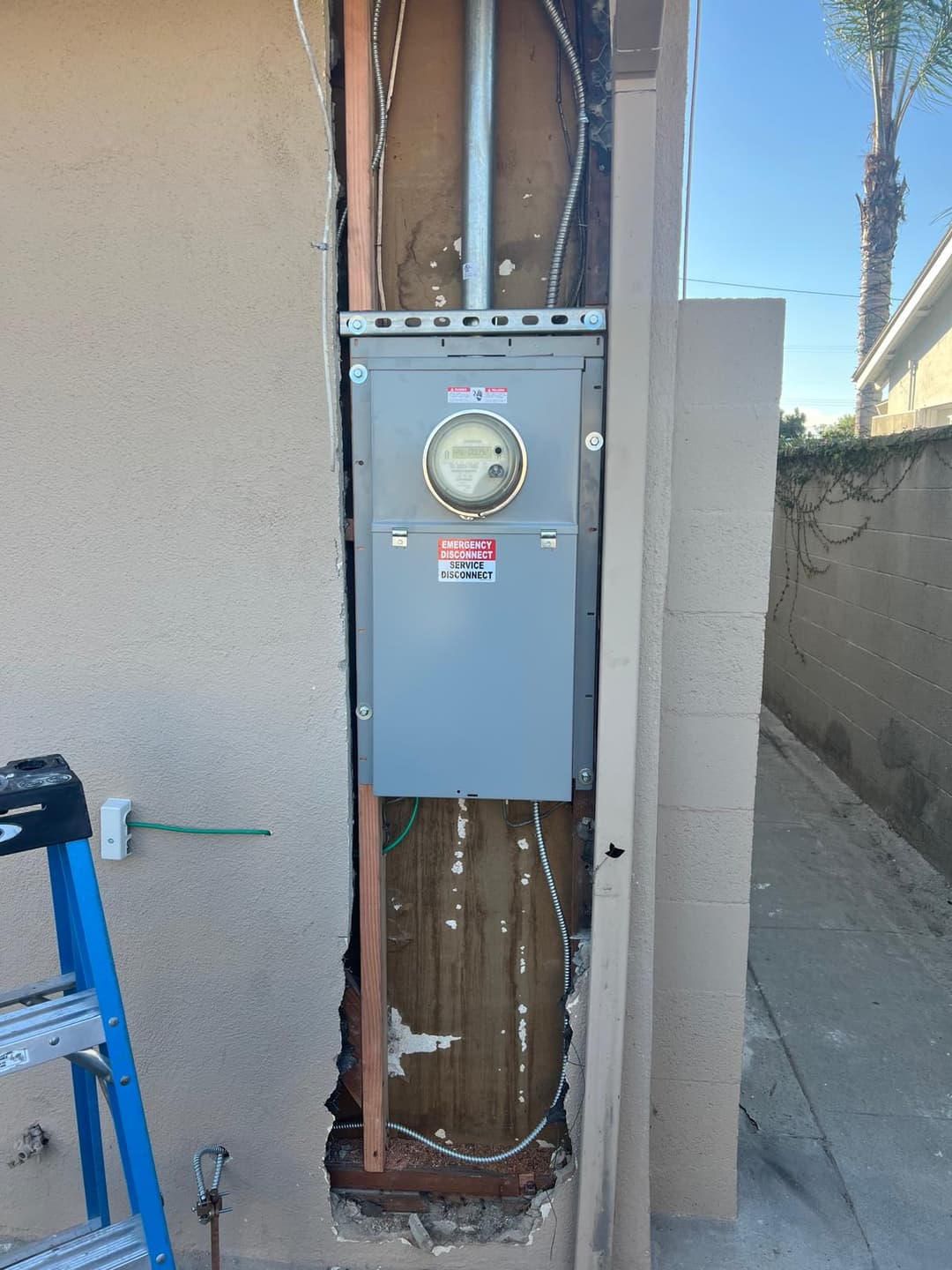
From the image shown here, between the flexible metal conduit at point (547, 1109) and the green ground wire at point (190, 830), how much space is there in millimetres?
649

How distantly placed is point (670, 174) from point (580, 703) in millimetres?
1136

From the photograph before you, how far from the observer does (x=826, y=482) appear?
6.09 meters

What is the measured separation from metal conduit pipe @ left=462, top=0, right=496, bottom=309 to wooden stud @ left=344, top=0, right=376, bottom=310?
0.67 feet

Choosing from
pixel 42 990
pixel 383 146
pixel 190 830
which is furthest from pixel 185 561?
pixel 383 146

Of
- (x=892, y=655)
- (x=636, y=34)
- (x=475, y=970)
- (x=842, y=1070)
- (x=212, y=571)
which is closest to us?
(x=636, y=34)

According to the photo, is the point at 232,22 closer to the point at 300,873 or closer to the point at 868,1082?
the point at 300,873

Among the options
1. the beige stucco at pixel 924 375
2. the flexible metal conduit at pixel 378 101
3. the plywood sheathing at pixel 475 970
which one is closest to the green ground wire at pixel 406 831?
the plywood sheathing at pixel 475 970

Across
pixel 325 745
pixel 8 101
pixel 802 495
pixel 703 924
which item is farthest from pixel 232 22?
pixel 802 495

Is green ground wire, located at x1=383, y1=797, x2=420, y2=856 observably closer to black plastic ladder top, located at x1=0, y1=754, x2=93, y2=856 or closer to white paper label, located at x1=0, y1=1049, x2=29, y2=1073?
black plastic ladder top, located at x1=0, y1=754, x2=93, y2=856

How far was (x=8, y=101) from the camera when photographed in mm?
1818

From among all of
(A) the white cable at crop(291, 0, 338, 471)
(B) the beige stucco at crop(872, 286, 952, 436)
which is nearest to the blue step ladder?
(A) the white cable at crop(291, 0, 338, 471)

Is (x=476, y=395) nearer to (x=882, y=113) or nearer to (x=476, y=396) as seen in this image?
(x=476, y=396)

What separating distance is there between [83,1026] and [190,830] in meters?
0.58

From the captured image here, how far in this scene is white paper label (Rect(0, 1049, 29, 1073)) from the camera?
137 cm
